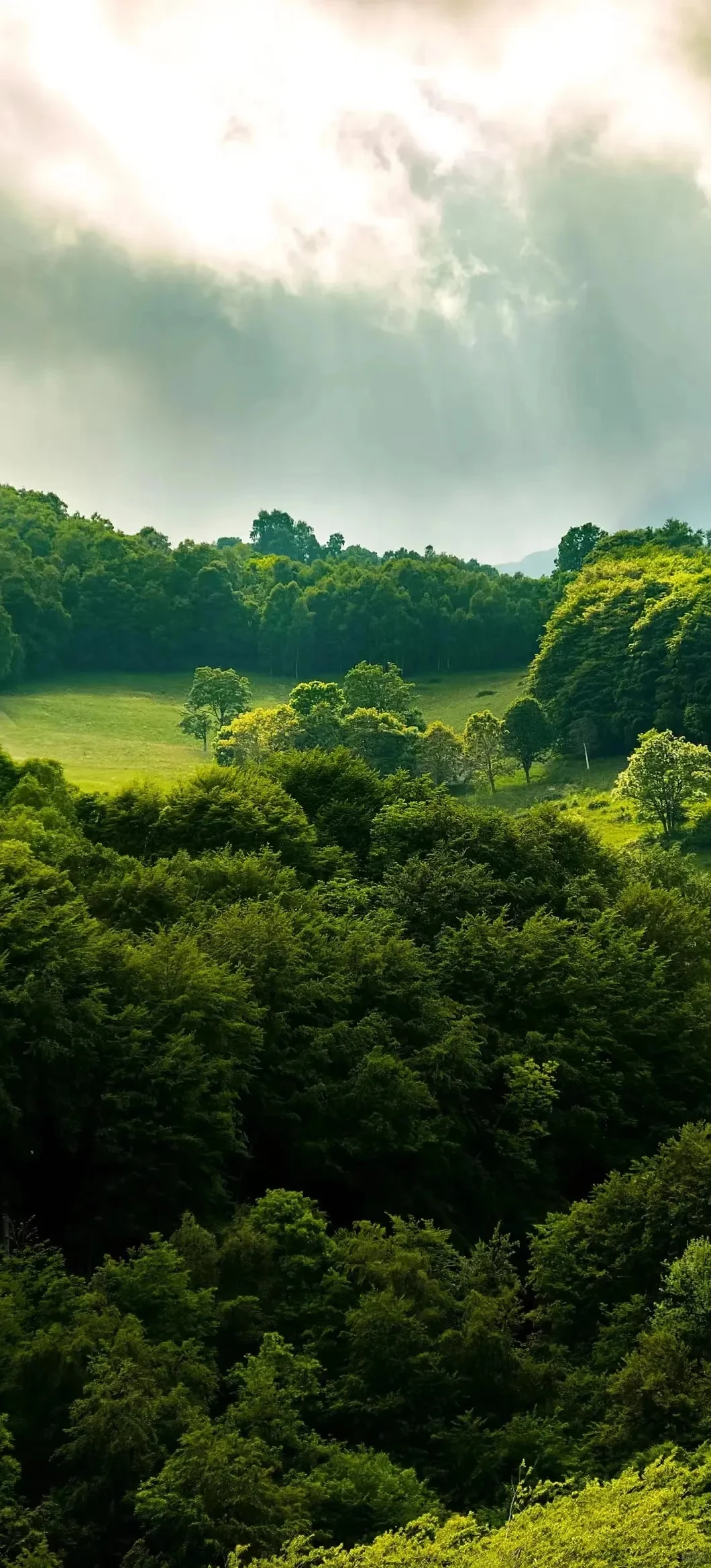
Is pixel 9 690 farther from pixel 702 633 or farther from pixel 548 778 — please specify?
pixel 702 633

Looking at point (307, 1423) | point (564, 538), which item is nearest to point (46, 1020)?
point (307, 1423)

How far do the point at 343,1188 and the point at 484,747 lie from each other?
259 feet

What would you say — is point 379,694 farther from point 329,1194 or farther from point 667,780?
point 329,1194

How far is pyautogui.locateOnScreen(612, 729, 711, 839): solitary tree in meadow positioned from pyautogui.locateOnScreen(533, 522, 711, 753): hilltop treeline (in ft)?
63.6

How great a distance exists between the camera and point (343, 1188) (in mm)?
37281

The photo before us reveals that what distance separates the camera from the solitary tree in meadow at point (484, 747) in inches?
4481

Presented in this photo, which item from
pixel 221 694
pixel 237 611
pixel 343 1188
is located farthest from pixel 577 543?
pixel 343 1188

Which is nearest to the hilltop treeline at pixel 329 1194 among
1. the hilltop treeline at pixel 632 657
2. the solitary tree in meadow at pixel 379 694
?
the hilltop treeline at pixel 632 657

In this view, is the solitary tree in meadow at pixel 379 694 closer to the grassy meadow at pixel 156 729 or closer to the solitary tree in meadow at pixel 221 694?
the grassy meadow at pixel 156 729

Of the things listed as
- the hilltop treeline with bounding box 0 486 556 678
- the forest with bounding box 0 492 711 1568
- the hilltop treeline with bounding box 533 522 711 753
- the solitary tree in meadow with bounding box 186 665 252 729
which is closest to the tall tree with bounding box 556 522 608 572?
the hilltop treeline with bounding box 0 486 556 678

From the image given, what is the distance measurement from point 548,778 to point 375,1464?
93770 mm

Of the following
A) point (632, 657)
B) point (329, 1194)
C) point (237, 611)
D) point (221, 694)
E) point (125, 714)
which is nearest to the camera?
point (329, 1194)

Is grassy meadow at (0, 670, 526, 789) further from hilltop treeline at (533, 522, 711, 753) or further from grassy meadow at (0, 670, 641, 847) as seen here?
hilltop treeline at (533, 522, 711, 753)

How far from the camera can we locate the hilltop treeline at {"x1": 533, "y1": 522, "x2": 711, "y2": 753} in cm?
11481
